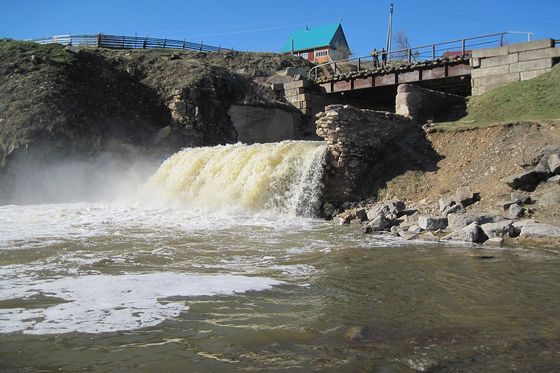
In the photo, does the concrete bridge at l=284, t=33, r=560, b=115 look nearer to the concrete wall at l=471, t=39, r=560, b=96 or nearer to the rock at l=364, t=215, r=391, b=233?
the concrete wall at l=471, t=39, r=560, b=96

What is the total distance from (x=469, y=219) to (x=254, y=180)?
7010 millimetres

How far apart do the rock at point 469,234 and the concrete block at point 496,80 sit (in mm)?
13130

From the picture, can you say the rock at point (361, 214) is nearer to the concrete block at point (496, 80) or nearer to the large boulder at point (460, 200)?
the large boulder at point (460, 200)

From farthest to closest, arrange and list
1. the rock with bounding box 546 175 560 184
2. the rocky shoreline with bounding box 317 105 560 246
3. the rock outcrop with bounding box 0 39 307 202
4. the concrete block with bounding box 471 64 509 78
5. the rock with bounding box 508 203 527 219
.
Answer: the rock outcrop with bounding box 0 39 307 202 < the concrete block with bounding box 471 64 509 78 < the rock with bounding box 546 175 560 184 < the rock with bounding box 508 203 527 219 < the rocky shoreline with bounding box 317 105 560 246

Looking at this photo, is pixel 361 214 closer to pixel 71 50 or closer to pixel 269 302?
pixel 269 302

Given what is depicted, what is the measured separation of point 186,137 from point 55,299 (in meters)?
20.4

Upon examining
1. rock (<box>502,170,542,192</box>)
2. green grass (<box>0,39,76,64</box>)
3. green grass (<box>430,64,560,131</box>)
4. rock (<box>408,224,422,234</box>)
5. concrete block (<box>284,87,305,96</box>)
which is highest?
green grass (<box>0,39,76,64</box>)

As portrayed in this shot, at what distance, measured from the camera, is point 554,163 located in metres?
11.9

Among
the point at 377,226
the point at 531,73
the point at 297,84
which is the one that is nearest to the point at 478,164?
the point at 377,226

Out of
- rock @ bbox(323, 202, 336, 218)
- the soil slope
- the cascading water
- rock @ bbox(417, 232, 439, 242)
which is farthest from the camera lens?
the cascading water

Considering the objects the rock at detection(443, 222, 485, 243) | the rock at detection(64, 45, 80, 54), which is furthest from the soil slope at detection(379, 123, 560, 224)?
the rock at detection(64, 45, 80, 54)

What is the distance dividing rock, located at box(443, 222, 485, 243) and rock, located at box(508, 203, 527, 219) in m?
1.33

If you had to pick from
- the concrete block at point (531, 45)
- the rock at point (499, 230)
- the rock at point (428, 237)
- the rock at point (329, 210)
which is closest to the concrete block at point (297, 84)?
the concrete block at point (531, 45)

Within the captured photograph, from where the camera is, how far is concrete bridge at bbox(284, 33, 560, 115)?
20344 mm
